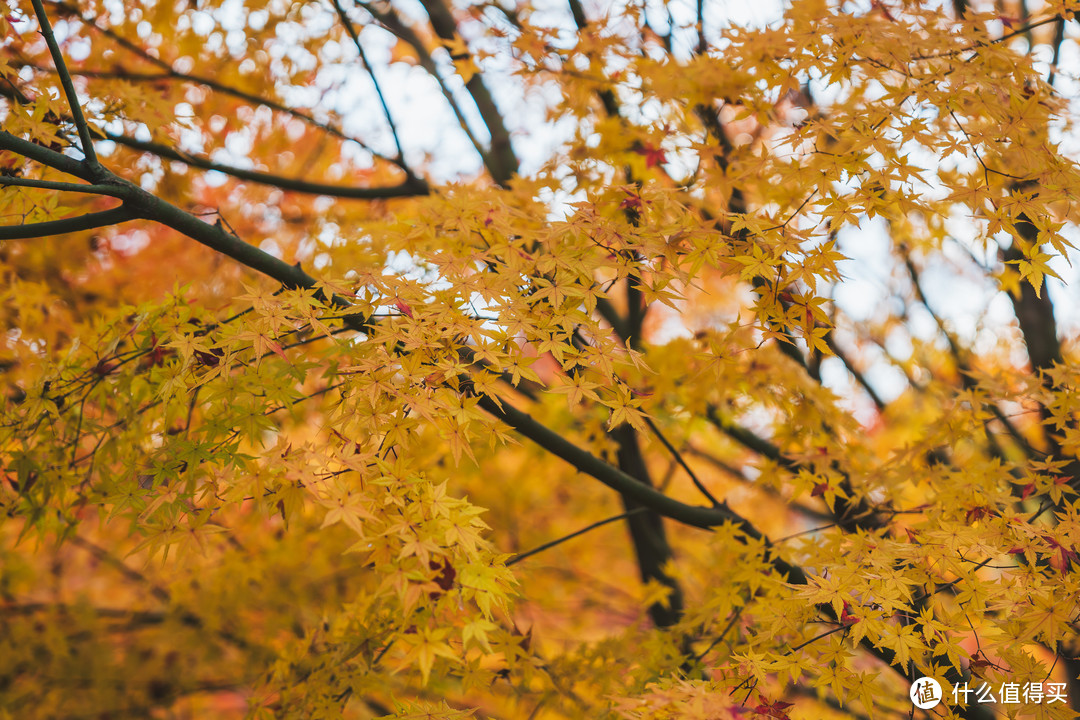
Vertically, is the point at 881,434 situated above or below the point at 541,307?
above

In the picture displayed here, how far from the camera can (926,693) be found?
6.05ft

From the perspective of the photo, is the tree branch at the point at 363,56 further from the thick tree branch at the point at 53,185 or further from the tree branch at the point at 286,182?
the thick tree branch at the point at 53,185

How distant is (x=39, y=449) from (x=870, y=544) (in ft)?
9.09

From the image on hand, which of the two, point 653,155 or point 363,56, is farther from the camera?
point 363,56

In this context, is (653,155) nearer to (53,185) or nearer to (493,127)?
(493,127)

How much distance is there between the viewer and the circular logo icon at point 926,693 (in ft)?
5.73

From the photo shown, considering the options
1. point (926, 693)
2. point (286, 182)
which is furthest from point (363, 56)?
point (926, 693)

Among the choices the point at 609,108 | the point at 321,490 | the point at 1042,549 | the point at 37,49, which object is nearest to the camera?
the point at 321,490

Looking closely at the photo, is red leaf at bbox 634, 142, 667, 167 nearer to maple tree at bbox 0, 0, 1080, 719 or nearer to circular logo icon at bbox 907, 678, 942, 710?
maple tree at bbox 0, 0, 1080, 719

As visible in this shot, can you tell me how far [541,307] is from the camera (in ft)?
5.81

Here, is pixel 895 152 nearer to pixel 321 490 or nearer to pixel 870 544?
pixel 870 544

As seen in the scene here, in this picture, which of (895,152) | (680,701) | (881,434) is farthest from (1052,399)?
(881,434)

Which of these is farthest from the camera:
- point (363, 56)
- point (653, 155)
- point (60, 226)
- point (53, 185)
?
point (363, 56)

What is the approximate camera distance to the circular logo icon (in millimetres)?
1747
